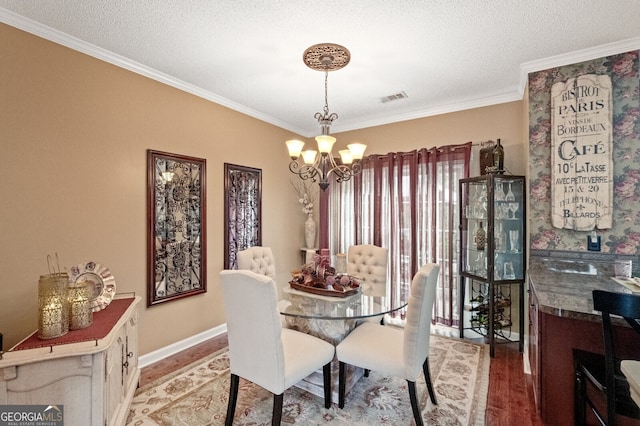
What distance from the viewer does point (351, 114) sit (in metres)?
4.03

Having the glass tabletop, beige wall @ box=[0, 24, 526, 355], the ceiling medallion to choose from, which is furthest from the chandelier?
beige wall @ box=[0, 24, 526, 355]

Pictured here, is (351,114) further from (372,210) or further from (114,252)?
(114,252)

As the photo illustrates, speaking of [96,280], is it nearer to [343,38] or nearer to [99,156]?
[99,156]

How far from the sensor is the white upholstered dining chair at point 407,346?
5.96 ft

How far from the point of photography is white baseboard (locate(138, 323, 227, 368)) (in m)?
2.71

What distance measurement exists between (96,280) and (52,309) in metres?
0.41

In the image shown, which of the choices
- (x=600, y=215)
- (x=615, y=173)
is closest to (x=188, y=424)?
(x=600, y=215)

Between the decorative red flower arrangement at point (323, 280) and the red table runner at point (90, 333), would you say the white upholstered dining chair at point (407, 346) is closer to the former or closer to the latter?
the decorative red flower arrangement at point (323, 280)

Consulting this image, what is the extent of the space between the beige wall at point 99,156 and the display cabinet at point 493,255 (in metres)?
0.49

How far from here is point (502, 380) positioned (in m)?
2.48

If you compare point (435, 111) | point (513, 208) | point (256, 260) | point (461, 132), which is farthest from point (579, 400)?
point (435, 111)

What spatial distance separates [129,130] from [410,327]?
9.42ft

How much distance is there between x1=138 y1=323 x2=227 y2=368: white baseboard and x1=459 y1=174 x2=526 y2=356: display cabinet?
289 cm

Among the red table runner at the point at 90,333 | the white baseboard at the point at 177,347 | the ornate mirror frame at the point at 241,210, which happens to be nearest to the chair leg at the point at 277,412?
the red table runner at the point at 90,333
